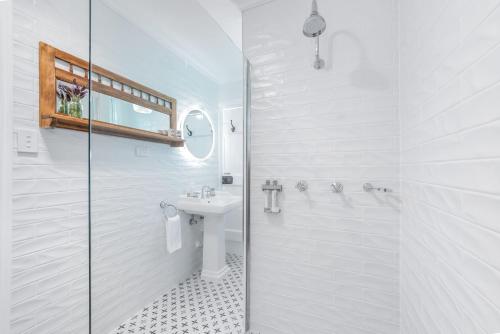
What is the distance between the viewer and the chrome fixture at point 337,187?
1.22 metres

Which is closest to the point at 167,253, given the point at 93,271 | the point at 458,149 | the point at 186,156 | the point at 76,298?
the point at 93,271

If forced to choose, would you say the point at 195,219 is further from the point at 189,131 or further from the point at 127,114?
the point at 127,114

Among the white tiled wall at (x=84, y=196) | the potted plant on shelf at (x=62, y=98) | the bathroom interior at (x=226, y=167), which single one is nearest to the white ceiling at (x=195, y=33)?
the bathroom interior at (x=226, y=167)

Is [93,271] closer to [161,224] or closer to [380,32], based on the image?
[161,224]

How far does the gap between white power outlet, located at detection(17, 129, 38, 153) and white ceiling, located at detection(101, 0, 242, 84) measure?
2.57 feet

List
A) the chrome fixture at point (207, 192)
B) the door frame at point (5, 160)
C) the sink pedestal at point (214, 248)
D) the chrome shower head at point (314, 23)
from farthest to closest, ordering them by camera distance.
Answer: the sink pedestal at point (214, 248) → the chrome fixture at point (207, 192) → the chrome shower head at point (314, 23) → the door frame at point (5, 160)

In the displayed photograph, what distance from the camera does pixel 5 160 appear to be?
0.93 meters

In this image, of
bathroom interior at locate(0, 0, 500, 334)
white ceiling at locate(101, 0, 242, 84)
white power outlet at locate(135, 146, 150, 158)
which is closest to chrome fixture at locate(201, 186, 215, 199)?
bathroom interior at locate(0, 0, 500, 334)

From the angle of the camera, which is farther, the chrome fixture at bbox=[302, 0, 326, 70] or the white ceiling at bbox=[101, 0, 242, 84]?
the white ceiling at bbox=[101, 0, 242, 84]

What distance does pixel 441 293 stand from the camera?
→ 66cm

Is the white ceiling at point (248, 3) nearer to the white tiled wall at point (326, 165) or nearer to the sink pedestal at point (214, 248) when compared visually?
the white tiled wall at point (326, 165)

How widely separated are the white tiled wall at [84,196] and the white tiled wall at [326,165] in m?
0.57

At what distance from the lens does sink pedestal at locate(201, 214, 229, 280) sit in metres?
1.53

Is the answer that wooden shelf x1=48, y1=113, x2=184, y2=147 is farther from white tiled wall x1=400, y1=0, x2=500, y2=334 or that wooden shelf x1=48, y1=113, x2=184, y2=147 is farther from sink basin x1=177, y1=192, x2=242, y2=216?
white tiled wall x1=400, y1=0, x2=500, y2=334
